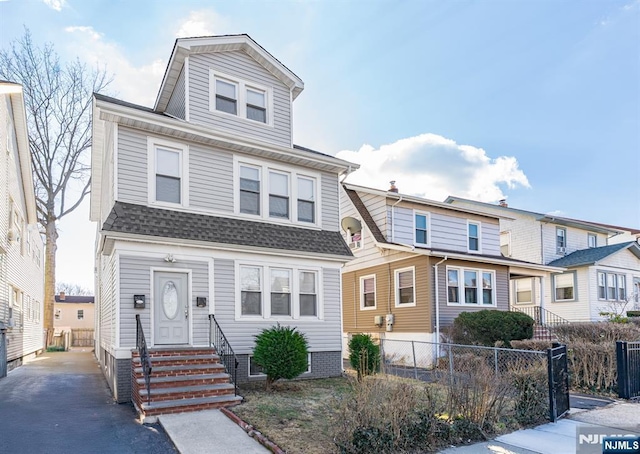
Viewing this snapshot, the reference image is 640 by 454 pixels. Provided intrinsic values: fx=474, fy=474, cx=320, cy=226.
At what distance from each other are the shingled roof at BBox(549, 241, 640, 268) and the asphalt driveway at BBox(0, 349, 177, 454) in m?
21.4

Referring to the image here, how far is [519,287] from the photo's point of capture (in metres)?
24.3

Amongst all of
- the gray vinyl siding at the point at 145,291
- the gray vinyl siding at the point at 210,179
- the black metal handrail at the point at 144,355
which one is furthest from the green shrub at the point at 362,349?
the black metal handrail at the point at 144,355

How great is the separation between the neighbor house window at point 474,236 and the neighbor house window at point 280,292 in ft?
33.7

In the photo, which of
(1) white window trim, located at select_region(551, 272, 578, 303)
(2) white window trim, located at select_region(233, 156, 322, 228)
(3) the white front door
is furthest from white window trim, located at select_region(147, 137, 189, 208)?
(1) white window trim, located at select_region(551, 272, 578, 303)

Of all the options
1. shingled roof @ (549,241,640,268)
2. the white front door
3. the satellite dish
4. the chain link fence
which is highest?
the satellite dish

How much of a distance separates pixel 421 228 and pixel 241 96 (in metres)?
9.30

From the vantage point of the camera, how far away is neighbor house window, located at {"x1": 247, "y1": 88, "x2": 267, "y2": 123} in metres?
13.1

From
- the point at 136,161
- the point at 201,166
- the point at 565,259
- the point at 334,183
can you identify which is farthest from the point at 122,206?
the point at 565,259

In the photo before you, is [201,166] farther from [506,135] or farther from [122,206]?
[506,135]

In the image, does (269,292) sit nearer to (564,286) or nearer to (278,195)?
(278,195)

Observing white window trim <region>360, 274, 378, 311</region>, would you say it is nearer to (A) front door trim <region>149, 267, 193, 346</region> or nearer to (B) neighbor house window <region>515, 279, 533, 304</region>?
(B) neighbor house window <region>515, 279, 533, 304</region>

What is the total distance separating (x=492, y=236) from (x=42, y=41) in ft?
84.0

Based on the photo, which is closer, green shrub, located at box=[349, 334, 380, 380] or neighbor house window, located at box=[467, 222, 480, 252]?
green shrub, located at box=[349, 334, 380, 380]

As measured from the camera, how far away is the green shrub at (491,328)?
49.5 feet
